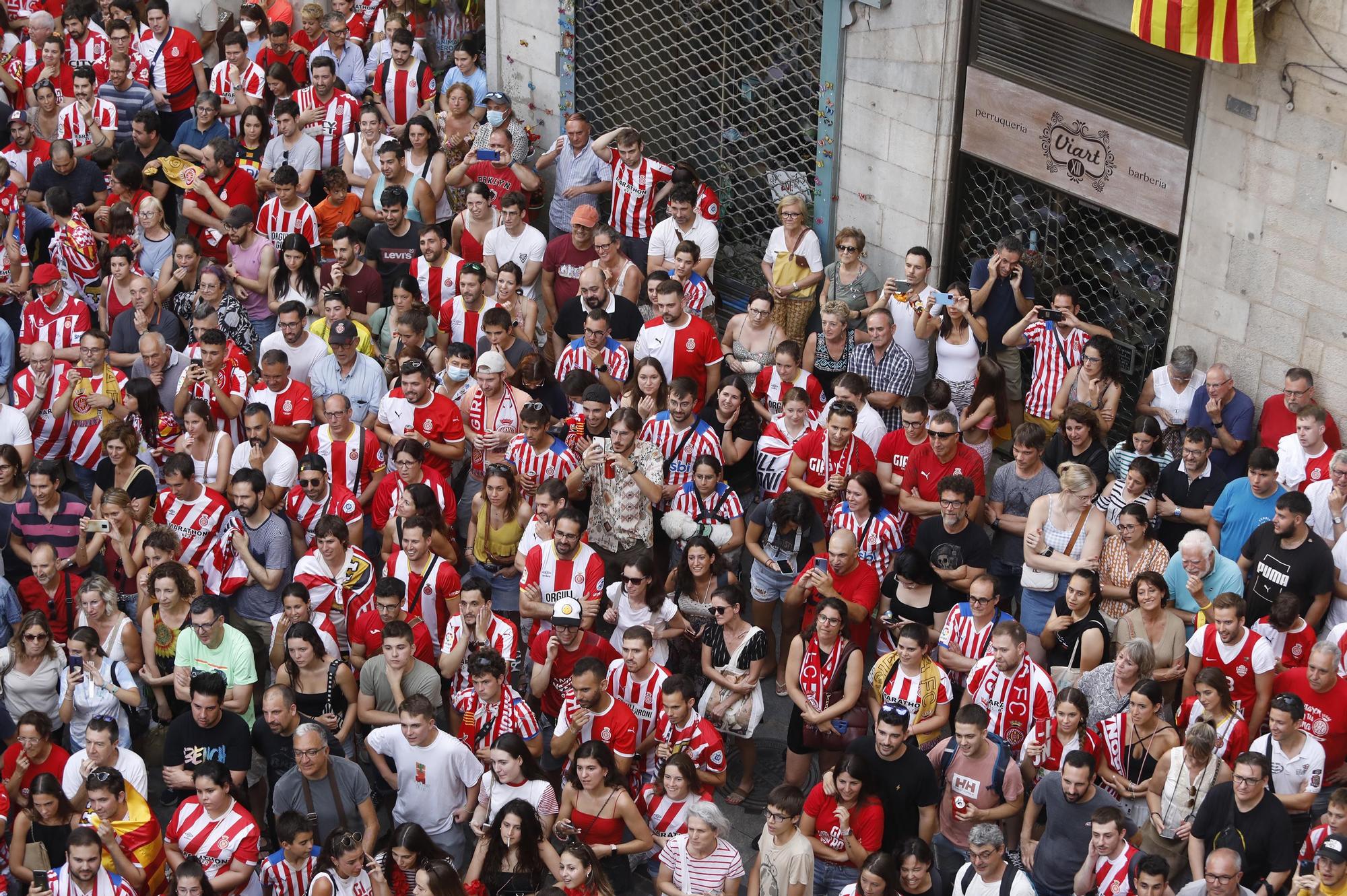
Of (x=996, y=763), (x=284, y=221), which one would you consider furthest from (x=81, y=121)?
(x=996, y=763)

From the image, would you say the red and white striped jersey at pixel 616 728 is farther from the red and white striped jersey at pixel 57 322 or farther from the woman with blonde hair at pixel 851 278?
the red and white striped jersey at pixel 57 322

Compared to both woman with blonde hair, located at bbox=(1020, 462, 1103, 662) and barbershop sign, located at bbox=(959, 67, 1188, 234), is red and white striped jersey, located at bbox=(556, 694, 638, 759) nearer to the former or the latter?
woman with blonde hair, located at bbox=(1020, 462, 1103, 662)

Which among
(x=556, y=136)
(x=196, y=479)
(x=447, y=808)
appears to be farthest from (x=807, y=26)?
(x=447, y=808)

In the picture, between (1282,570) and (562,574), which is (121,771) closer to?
(562,574)

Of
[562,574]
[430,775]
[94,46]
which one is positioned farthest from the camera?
[94,46]

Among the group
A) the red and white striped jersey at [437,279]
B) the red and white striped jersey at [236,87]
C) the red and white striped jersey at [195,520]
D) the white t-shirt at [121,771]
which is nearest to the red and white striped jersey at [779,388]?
the red and white striped jersey at [437,279]

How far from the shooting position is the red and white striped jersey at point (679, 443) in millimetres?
12445

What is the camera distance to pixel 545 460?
12469 mm

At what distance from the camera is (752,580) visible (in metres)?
12.1

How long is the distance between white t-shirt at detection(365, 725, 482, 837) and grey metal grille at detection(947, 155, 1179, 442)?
5117mm

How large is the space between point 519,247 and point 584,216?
2.23ft

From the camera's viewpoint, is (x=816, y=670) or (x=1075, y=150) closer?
(x=816, y=670)

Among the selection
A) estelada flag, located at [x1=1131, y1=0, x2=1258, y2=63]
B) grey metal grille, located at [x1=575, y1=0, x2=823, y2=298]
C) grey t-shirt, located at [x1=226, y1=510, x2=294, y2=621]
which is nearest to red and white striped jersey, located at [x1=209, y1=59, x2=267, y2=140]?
grey metal grille, located at [x1=575, y1=0, x2=823, y2=298]

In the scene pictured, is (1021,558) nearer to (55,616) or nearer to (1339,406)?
(1339,406)
